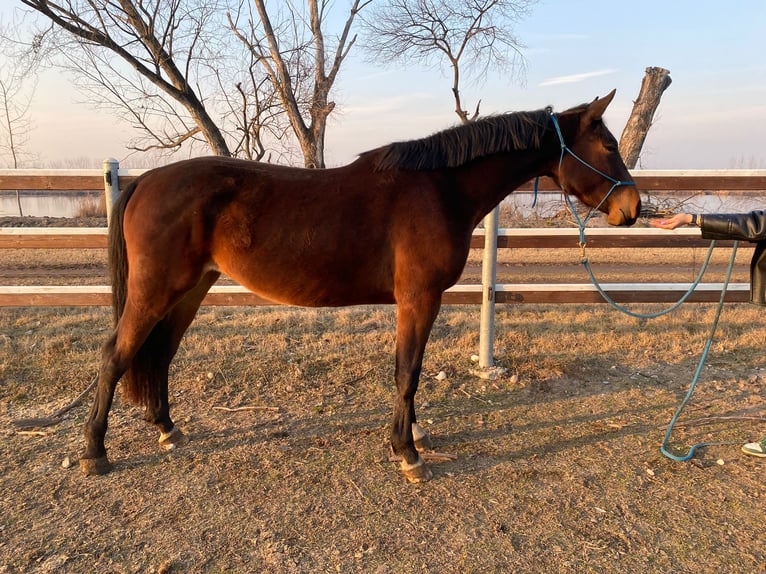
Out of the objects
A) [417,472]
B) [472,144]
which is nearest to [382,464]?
[417,472]

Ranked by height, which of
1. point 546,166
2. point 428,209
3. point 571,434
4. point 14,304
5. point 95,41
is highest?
point 95,41

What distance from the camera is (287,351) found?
480 centimetres

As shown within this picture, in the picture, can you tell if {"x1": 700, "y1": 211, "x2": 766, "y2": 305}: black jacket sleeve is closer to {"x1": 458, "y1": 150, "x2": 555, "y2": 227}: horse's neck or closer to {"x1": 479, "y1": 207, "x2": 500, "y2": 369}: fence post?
{"x1": 458, "y1": 150, "x2": 555, "y2": 227}: horse's neck

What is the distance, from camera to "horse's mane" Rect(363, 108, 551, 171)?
2902 mm

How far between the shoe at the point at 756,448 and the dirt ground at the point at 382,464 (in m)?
0.07

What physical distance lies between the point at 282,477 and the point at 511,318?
13.5ft

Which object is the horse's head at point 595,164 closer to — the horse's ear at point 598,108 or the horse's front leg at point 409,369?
the horse's ear at point 598,108

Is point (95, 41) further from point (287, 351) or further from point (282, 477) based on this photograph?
point (282, 477)

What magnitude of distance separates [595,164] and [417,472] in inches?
85.8

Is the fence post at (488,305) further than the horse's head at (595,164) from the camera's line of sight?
Yes

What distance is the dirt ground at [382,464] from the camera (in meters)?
2.21

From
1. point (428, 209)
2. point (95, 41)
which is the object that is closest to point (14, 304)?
point (428, 209)

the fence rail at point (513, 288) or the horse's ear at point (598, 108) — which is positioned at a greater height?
the horse's ear at point (598, 108)

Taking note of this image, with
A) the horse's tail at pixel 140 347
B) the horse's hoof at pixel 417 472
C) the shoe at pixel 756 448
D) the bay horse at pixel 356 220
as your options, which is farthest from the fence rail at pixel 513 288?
the horse's hoof at pixel 417 472
